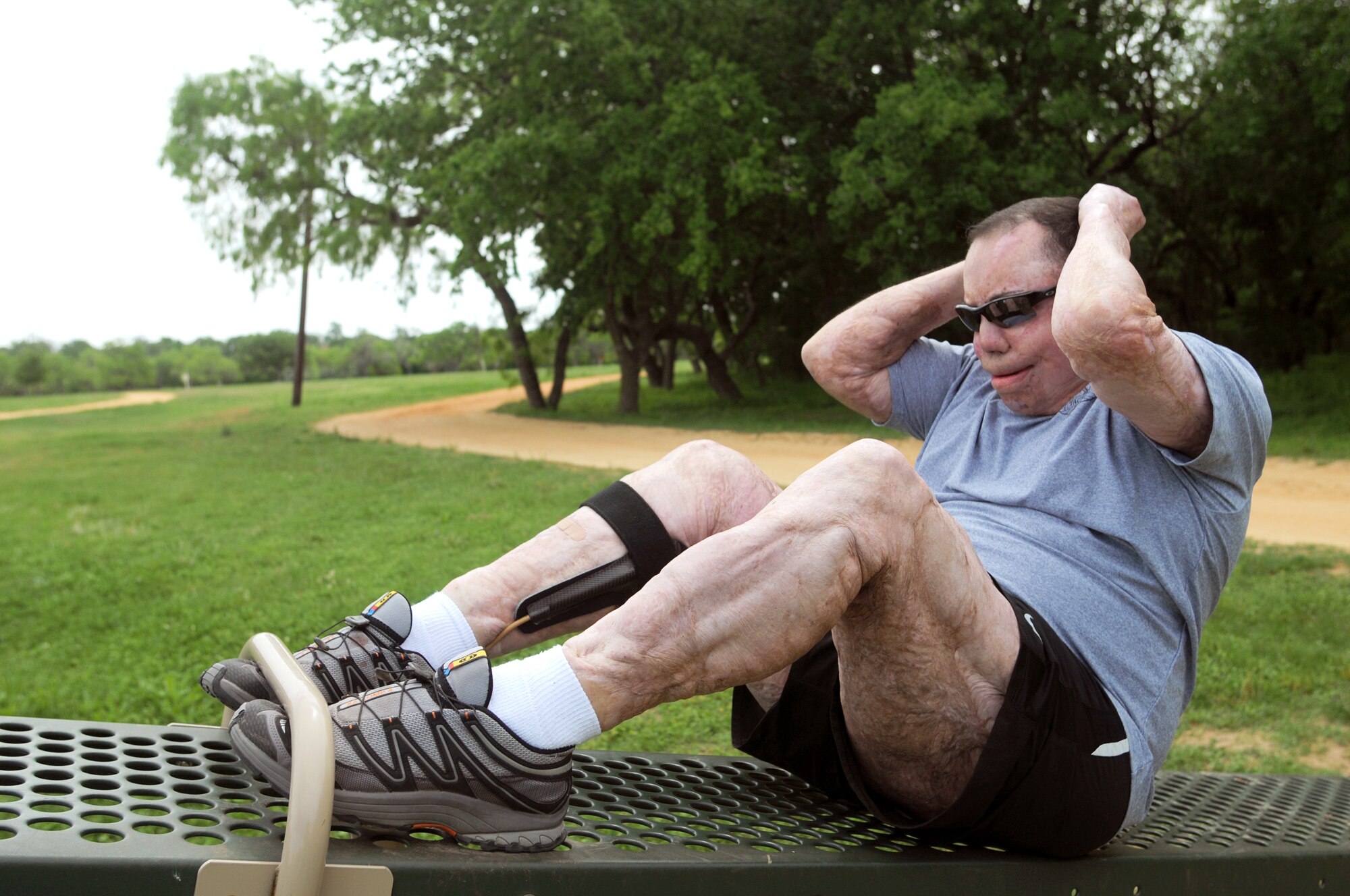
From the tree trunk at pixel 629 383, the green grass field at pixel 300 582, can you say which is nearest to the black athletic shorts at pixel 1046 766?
the green grass field at pixel 300 582

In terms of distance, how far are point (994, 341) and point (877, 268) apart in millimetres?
16558

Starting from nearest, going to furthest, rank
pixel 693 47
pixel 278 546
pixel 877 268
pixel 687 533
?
1. pixel 687 533
2. pixel 278 546
3. pixel 693 47
4. pixel 877 268

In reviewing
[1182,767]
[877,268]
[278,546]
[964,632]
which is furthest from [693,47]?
[964,632]

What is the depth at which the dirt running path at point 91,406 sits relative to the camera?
3088 centimetres

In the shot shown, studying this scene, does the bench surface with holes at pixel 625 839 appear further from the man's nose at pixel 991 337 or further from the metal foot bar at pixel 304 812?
the man's nose at pixel 991 337

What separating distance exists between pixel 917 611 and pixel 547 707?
632 millimetres

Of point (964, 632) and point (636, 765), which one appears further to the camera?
point (636, 765)

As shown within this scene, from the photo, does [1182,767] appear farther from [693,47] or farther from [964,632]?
[693,47]

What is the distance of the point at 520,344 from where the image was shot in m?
22.4

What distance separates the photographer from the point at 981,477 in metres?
2.38

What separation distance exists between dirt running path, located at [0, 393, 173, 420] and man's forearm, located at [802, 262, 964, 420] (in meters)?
32.0

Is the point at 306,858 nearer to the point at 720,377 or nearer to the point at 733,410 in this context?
the point at 733,410

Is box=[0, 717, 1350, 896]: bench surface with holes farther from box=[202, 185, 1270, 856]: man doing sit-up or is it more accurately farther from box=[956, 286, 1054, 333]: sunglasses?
box=[956, 286, 1054, 333]: sunglasses

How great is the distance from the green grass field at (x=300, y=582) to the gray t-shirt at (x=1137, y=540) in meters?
1.92
